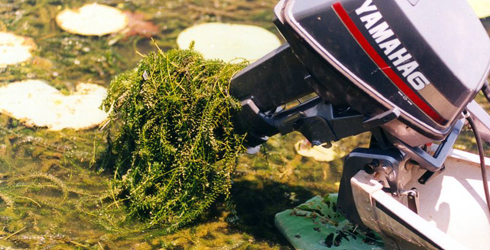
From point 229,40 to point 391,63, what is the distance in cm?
296

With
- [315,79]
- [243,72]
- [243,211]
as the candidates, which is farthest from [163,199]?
[315,79]

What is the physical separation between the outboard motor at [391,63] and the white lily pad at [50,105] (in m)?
2.09

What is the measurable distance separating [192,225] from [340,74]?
4.62 feet

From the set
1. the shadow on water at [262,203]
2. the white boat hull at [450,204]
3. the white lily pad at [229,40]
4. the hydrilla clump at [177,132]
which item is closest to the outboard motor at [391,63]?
the white boat hull at [450,204]

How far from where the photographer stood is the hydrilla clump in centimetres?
325

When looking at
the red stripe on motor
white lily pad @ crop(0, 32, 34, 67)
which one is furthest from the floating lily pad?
white lily pad @ crop(0, 32, 34, 67)

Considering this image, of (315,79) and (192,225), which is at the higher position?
(315,79)

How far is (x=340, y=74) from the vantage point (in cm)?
275

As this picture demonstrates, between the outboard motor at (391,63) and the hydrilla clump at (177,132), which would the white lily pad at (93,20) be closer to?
the hydrilla clump at (177,132)

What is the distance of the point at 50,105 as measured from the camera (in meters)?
4.52

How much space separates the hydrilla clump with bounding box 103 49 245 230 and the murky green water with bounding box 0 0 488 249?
6.8 inches

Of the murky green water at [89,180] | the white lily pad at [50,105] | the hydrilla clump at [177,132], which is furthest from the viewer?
the white lily pad at [50,105]

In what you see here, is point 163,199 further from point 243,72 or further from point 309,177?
point 309,177

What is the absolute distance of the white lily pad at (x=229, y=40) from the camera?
5256 mm
